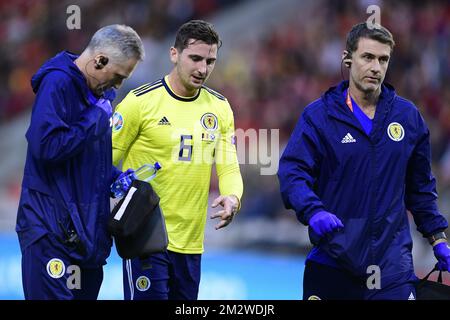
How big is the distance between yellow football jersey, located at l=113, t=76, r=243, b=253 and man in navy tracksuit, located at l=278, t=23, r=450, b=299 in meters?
0.89

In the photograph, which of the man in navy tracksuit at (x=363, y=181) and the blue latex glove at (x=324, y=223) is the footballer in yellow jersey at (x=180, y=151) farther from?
the blue latex glove at (x=324, y=223)

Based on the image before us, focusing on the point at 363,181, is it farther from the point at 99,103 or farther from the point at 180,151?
the point at 99,103

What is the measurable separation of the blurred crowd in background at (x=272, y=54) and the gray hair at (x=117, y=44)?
7477 millimetres

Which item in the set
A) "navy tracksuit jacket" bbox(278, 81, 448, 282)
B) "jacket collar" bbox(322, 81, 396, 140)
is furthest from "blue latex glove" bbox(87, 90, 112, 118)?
"jacket collar" bbox(322, 81, 396, 140)

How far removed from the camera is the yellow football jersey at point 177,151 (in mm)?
6590

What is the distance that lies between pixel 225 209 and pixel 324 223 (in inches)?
37.6

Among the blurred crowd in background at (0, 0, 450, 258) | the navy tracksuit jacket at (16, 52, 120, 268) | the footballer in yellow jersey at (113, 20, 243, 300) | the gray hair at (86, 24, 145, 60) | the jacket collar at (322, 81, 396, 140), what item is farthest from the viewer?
the blurred crowd in background at (0, 0, 450, 258)

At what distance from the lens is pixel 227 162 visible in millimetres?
6801

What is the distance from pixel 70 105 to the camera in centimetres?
542

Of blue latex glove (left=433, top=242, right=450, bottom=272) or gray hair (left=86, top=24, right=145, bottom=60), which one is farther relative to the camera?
blue latex glove (left=433, top=242, right=450, bottom=272)

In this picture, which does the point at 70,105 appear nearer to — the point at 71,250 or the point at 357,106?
the point at 71,250

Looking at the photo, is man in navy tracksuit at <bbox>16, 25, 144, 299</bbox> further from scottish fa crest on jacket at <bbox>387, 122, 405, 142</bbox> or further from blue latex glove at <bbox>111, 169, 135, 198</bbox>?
scottish fa crest on jacket at <bbox>387, 122, 405, 142</bbox>

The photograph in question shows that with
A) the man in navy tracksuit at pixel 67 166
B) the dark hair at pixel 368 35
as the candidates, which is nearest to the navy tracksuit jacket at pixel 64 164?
the man in navy tracksuit at pixel 67 166

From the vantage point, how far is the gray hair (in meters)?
5.43
